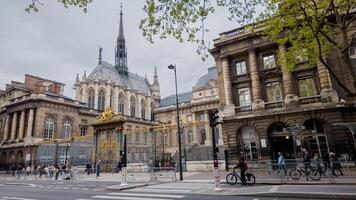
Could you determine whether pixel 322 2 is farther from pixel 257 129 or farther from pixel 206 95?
pixel 206 95

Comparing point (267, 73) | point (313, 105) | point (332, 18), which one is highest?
point (332, 18)

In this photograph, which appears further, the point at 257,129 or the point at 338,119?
the point at 257,129

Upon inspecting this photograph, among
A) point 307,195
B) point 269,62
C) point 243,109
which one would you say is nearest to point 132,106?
point 243,109

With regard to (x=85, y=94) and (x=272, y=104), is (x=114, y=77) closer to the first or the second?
(x=85, y=94)

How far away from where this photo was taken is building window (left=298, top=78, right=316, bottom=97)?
21922 mm

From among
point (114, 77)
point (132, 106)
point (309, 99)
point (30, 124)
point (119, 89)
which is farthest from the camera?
point (114, 77)

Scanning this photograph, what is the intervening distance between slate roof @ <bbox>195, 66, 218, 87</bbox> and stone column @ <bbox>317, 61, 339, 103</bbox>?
4035 centimetres

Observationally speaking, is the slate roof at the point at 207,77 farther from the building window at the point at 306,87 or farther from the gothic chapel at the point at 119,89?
the building window at the point at 306,87

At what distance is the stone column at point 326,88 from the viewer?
66.3ft

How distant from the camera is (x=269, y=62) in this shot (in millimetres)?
24312

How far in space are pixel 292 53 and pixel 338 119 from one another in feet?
34.6

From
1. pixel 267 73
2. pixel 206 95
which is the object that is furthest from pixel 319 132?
pixel 206 95

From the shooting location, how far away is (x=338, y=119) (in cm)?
1953

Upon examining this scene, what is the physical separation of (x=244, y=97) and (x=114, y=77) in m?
49.8
